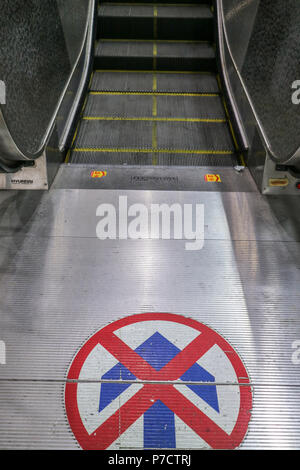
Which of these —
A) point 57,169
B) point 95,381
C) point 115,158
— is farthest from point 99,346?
point 115,158

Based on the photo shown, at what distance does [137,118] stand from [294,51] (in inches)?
87.3

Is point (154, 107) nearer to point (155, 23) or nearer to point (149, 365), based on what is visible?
point (155, 23)

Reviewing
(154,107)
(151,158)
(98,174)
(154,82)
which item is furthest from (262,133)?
(154,82)

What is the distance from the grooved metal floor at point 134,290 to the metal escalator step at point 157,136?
0.98 meters

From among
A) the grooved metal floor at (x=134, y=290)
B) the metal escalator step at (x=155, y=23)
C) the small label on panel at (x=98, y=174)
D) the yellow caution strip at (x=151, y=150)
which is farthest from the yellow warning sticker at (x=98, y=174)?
the metal escalator step at (x=155, y=23)

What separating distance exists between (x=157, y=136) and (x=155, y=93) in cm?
108

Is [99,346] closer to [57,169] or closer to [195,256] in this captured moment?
[195,256]

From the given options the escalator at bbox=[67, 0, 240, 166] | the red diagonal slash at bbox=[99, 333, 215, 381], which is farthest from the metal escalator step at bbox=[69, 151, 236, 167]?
the red diagonal slash at bbox=[99, 333, 215, 381]

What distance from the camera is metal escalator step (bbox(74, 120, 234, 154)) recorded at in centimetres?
436

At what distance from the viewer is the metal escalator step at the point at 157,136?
4.36m

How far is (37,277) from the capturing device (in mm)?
2689

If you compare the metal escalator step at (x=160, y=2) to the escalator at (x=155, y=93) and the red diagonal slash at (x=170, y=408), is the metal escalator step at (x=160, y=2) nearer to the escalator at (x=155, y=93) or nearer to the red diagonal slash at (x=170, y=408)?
the escalator at (x=155, y=93)

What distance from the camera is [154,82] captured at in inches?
216

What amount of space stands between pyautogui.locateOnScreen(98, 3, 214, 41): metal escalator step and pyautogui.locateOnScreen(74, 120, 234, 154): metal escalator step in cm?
209
